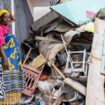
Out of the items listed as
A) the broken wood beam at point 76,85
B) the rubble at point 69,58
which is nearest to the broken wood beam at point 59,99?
the rubble at point 69,58

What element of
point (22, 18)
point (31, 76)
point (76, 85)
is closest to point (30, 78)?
point (31, 76)


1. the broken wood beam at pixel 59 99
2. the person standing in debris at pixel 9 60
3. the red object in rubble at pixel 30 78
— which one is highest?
the person standing in debris at pixel 9 60

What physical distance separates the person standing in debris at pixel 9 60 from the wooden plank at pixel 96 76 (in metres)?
1.15

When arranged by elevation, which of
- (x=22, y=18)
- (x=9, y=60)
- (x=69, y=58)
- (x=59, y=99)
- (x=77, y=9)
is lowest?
(x=59, y=99)

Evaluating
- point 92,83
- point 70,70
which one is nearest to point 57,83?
point 70,70

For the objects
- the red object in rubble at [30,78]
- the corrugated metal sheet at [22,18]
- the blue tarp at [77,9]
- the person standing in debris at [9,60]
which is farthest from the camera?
the corrugated metal sheet at [22,18]

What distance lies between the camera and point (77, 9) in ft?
25.4

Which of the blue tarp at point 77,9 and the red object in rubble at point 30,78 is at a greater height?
the blue tarp at point 77,9

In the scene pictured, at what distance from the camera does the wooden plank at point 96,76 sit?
19.7ft

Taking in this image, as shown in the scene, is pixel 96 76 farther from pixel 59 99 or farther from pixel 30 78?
pixel 30 78

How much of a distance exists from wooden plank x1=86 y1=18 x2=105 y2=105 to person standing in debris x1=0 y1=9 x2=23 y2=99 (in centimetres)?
115

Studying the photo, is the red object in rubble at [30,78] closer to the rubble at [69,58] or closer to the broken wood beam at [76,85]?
the rubble at [69,58]

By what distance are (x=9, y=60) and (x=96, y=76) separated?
1.48 metres

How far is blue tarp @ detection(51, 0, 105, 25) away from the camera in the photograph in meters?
7.40
